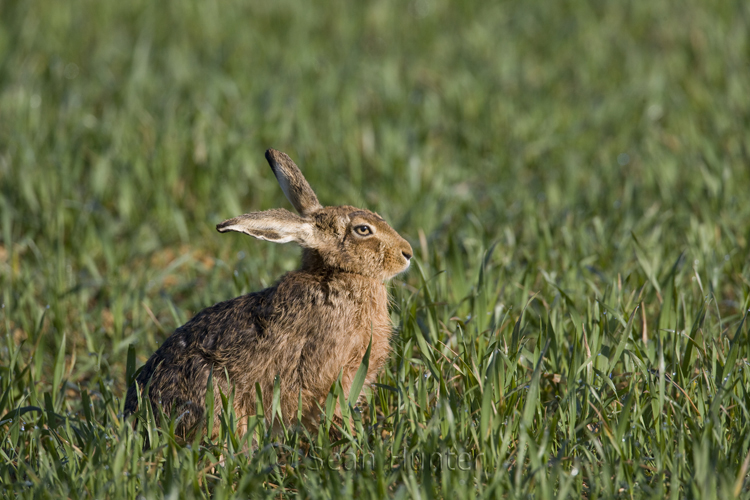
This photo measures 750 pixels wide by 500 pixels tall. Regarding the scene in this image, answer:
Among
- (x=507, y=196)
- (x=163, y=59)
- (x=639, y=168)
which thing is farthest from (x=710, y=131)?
(x=163, y=59)

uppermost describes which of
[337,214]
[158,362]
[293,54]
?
[293,54]

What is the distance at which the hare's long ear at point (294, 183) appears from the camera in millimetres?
4137

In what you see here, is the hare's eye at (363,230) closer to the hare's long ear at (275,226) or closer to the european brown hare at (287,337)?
the european brown hare at (287,337)

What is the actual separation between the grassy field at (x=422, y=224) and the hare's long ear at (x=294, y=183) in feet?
2.12

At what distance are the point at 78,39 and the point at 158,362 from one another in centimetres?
631

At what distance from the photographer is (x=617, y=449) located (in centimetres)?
295

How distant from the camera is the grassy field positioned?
10.1ft

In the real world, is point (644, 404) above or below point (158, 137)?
below

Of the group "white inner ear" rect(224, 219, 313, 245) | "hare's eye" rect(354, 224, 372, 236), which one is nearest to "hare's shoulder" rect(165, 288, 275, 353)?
"white inner ear" rect(224, 219, 313, 245)

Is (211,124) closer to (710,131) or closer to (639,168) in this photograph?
(639,168)

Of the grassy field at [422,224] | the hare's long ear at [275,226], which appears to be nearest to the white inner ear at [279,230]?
the hare's long ear at [275,226]

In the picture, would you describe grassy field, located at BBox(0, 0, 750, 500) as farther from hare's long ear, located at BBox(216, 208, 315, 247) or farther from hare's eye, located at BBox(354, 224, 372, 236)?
hare's long ear, located at BBox(216, 208, 315, 247)

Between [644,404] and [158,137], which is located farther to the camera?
[158,137]

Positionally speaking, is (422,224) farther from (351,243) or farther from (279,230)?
(279,230)
